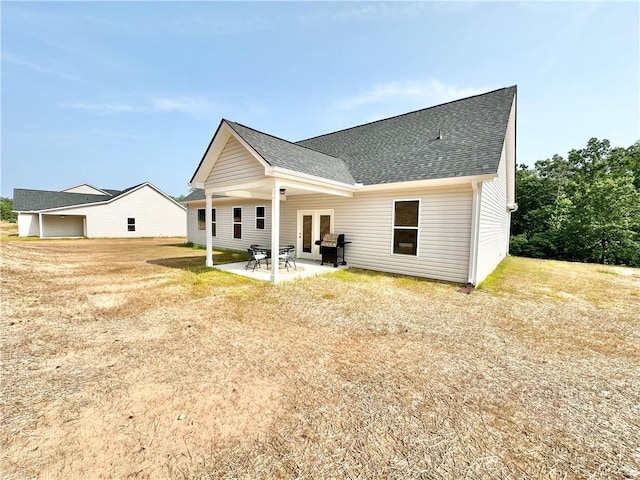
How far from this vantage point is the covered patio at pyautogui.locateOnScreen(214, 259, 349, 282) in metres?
7.85

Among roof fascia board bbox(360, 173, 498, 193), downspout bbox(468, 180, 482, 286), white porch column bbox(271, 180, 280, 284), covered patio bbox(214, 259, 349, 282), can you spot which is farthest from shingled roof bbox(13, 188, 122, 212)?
downspout bbox(468, 180, 482, 286)

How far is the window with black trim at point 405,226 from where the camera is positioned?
8.19 m

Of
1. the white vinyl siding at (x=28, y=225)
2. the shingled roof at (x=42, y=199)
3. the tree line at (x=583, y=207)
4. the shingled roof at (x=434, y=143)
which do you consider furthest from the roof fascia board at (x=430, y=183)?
the white vinyl siding at (x=28, y=225)

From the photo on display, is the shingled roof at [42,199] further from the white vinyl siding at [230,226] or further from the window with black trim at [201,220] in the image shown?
the window with black trim at [201,220]

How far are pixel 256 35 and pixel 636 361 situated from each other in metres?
14.6

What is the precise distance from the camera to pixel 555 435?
2176mm

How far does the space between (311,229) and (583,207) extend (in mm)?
17249

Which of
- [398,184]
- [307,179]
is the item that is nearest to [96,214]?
[307,179]

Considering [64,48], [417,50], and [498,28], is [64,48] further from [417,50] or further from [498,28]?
[498,28]

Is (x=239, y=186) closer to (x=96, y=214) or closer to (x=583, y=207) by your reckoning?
(x=583, y=207)

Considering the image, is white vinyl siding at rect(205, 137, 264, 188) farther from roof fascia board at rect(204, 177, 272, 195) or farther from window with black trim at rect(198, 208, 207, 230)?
window with black trim at rect(198, 208, 207, 230)

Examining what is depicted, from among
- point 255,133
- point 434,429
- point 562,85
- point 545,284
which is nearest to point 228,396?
point 434,429

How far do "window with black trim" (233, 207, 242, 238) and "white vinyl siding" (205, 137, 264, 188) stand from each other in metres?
5.19

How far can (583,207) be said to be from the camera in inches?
616
